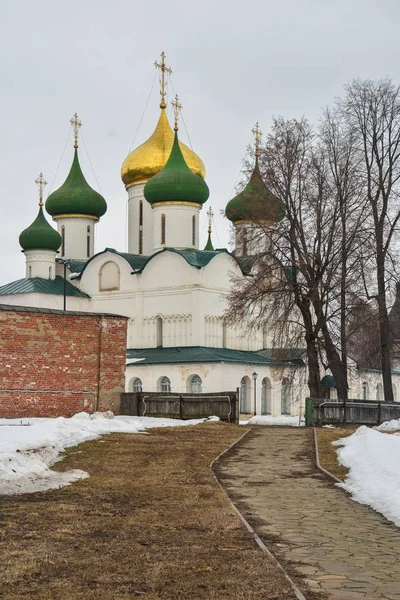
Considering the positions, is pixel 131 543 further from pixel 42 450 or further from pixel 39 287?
pixel 39 287

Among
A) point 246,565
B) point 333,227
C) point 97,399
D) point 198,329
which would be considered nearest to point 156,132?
point 198,329

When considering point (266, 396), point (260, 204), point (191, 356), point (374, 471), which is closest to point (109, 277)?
point (191, 356)

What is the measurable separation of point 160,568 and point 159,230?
147 ft

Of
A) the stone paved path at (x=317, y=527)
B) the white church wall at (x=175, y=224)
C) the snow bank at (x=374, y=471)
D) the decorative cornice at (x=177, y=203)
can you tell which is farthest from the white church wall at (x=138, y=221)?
the stone paved path at (x=317, y=527)

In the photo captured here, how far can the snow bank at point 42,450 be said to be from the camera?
35.7ft

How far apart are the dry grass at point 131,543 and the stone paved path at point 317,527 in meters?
0.30

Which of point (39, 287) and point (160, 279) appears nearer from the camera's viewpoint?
point (160, 279)

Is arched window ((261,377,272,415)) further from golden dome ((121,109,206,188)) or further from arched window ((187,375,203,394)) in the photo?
golden dome ((121,109,206,188))

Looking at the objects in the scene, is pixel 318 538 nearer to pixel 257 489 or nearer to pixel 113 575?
pixel 113 575

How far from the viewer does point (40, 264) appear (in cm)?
5219

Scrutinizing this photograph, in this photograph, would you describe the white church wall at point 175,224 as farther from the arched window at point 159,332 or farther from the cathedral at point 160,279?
the arched window at point 159,332

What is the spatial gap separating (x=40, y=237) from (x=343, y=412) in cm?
2825

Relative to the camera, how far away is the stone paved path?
256 inches

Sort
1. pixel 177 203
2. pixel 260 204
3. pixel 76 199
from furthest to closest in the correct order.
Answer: pixel 76 199, pixel 177 203, pixel 260 204
